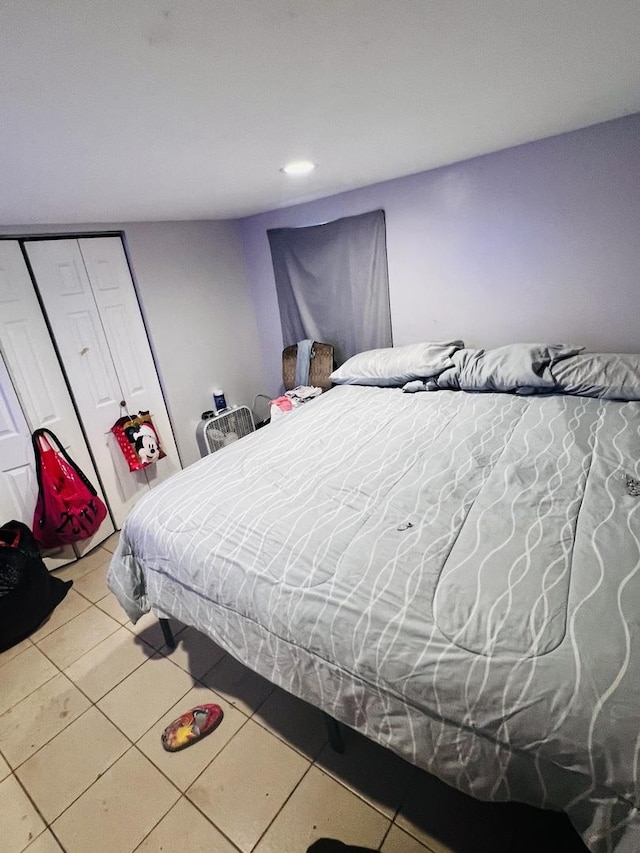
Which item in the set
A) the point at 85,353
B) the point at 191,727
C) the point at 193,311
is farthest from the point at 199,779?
the point at 193,311

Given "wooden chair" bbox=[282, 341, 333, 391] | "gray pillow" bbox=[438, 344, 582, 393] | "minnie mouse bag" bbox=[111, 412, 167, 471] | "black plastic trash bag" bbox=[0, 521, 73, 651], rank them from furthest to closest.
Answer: "wooden chair" bbox=[282, 341, 333, 391], "minnie mouse bag" bbox=[111, 412, 167, 471], "gray pillow" bbox=[438, 344, 582, 393], "black plastic trash bag" bbox=[0, 521, 73, 651]

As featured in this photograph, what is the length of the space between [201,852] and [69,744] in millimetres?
717

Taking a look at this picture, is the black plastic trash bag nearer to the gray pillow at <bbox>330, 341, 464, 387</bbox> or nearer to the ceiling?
the ceiling

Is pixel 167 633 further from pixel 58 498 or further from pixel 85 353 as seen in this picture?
pixel 85 353

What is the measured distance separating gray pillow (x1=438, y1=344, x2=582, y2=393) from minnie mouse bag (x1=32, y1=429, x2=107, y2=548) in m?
2.39

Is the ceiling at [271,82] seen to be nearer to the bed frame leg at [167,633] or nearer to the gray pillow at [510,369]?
the gray pillow at [510,369]

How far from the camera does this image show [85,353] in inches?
102

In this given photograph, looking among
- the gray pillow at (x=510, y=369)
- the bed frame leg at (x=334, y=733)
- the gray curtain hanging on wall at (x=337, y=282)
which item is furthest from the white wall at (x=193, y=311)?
the bed frame leg at (x=334, y=733)

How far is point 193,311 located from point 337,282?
118 centimetres

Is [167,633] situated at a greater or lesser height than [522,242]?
lesser

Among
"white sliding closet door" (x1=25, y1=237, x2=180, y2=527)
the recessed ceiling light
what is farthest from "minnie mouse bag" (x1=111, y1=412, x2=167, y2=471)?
the recessed ceiling light

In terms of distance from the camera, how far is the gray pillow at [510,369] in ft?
7.11

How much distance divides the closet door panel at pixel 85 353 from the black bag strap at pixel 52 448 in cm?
18

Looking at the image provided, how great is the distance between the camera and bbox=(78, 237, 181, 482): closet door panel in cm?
263
